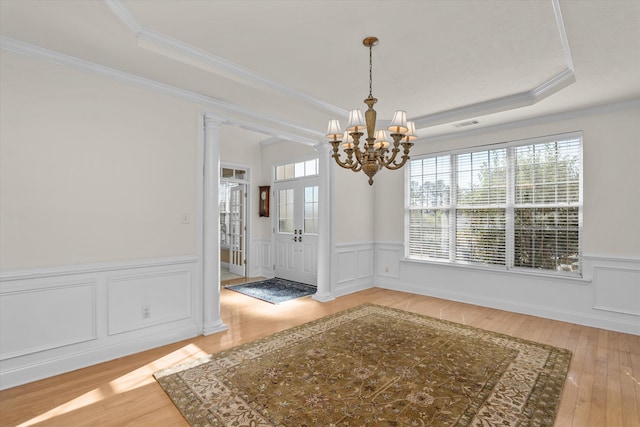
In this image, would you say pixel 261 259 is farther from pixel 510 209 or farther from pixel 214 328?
pixel 510 209

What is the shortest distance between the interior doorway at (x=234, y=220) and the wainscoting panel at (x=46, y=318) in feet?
12.3

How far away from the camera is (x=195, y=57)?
2.84 meters

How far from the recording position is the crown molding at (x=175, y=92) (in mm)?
2590

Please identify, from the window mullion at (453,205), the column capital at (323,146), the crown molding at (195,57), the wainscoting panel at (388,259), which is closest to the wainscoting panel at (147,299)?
the crown molding at (195,57)

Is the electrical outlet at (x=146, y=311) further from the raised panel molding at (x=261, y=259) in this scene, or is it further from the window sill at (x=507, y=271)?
the window sill at (x=507, y=271)

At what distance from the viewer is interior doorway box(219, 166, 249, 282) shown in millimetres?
6934

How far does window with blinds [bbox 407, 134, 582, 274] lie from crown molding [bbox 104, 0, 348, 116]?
2840mm

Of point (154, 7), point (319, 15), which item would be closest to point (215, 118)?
point (154, 7)

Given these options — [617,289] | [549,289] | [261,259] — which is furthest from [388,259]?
[617,289]

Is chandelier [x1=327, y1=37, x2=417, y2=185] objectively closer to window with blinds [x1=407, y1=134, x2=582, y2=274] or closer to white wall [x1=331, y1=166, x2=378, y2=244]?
white wall [x1=331, y1=166, x2=378, y2=244]

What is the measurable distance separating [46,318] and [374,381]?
280 cm

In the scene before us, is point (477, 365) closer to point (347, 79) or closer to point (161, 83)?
point (347, 79)

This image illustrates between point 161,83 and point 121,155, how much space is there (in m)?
0.86

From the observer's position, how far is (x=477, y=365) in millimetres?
2904
